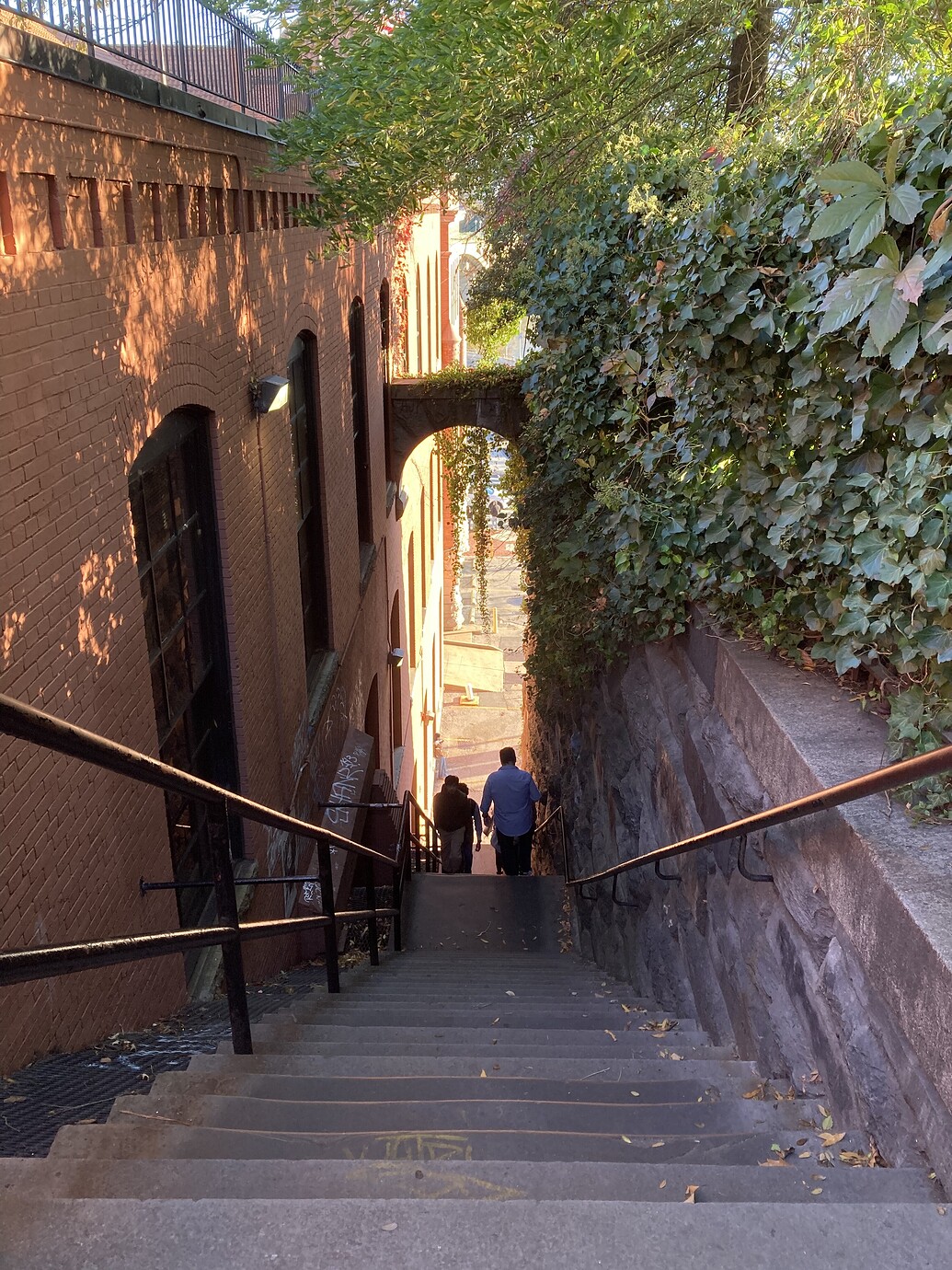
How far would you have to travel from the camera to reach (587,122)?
678cm

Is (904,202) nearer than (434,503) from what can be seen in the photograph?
Yes

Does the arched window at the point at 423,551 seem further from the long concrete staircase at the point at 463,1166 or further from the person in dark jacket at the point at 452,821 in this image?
the long concrete staircase at the point at 463,1166

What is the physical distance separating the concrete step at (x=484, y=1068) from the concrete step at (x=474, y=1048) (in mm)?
49

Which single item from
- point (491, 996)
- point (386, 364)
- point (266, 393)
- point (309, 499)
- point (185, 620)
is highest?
point (386, 364)

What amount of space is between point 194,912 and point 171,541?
7.46 ft

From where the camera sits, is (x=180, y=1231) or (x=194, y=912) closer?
(x=180, y=1231)

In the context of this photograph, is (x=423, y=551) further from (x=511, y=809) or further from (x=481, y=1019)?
(x=481, y=1019)

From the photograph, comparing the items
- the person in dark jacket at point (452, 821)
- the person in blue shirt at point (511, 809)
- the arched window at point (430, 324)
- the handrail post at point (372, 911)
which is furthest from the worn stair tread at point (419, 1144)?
the arched window at point (430, 324)

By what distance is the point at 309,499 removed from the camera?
930 cm

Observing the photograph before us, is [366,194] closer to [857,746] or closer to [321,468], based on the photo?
[321,468]

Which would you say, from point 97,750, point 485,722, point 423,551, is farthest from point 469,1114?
point 485,722

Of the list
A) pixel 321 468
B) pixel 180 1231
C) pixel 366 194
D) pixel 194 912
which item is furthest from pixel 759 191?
pixel 321 468

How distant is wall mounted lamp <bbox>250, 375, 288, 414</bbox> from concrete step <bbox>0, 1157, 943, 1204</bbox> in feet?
16.5

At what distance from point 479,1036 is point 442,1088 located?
1.08 m
